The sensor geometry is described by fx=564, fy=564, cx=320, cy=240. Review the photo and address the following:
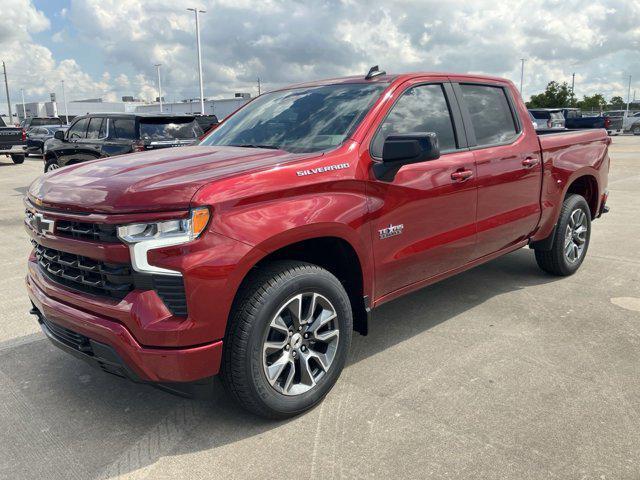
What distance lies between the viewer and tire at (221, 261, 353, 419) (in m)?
2.75

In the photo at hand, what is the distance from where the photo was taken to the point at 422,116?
385 centimetres

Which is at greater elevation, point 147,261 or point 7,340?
point 147,261

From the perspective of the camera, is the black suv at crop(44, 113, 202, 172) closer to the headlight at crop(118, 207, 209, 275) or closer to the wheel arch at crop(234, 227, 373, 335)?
the wheel arch at crop(234, 227, 373, 335)

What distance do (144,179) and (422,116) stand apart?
78.3 inches

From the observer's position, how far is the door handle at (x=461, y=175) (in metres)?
3.85

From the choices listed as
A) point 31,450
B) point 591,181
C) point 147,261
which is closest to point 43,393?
point 31,450

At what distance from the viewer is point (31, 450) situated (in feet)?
9.23

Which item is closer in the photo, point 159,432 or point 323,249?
point 159,432

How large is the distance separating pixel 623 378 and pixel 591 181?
9.09 feet

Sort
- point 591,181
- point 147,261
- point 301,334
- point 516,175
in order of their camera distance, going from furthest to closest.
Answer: point 591,181 → point 516,175 → point 301,334 → point 147,261

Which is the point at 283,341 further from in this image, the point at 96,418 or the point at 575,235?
the point at 575,235

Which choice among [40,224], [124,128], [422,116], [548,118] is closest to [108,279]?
[40,224]

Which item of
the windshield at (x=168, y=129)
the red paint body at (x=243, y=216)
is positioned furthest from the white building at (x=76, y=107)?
the red paint body at (x=243, y=216)

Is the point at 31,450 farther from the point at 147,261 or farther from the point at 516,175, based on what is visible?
the point at 516,175
